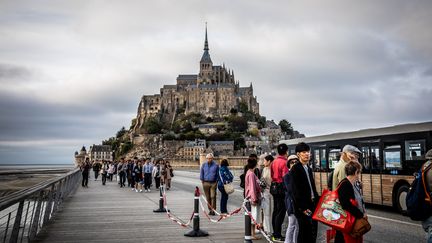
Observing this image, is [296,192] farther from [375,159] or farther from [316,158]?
[316,158]

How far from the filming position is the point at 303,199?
19.2ft

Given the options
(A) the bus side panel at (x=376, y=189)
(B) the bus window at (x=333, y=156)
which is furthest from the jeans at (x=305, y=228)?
(B) the bus window at (x=333, y=156)

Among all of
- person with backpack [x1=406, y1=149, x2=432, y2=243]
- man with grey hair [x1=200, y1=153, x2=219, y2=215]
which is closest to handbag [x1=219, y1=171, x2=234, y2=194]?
man with grey hair [x1=200, y1=153, x2=219, y2=215]

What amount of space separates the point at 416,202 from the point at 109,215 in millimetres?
8994

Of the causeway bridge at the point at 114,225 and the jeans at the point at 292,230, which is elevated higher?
the jeans at the point at 292,230

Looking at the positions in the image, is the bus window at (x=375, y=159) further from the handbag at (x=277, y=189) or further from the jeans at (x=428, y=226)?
the jeans at (x=428, y=226)

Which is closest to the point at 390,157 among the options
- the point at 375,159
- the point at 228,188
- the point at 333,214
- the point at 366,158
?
the point at 375,159

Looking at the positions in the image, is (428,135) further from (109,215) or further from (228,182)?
(109,215)

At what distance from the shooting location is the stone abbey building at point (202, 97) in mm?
156750

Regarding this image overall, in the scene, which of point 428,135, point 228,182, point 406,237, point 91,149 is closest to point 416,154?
point 428,135

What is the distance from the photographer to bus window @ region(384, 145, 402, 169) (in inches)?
513

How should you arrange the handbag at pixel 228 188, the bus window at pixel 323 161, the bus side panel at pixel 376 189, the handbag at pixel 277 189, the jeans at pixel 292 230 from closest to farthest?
the jeans at pixel 292 230
the handbag at pixel 277 189
the handbag at pixel 228 188
the bus side panel at pixel 376 189
the bus window at pixel 323 161

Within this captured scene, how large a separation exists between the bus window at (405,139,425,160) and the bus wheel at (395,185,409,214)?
3.14 ft

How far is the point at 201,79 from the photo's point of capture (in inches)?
6516
